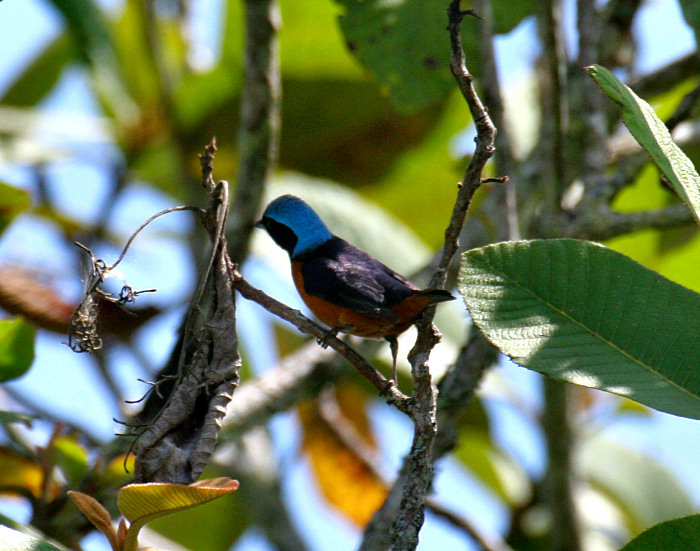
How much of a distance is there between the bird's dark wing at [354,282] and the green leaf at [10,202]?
91 centimetres

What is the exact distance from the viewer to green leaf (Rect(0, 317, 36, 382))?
2047 millimetres

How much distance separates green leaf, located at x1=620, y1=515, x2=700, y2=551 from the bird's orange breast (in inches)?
43.9

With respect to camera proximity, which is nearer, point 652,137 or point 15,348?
point 652,137

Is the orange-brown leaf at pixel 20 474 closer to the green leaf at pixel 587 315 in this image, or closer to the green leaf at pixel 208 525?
the green leaf at pixel 587 315

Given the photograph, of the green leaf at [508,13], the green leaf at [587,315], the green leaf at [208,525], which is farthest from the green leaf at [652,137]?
the green leaf at [208,525]

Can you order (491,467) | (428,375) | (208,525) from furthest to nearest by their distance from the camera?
(208,525) → (491,467) → (428,375)

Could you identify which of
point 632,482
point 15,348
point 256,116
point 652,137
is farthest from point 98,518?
point 632,482

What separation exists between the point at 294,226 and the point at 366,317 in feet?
1.94

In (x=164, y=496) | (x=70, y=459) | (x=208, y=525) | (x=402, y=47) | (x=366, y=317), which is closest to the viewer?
(x=164, y=496)

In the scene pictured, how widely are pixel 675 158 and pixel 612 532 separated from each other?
3210mm

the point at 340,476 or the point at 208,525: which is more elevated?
the point at 340,476

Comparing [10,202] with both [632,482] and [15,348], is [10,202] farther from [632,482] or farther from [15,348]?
[632,482]

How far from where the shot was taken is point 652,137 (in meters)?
1.49

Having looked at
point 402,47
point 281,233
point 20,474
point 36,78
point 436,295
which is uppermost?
point 36,78
